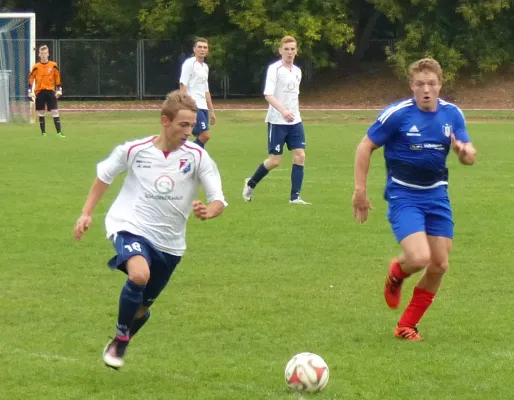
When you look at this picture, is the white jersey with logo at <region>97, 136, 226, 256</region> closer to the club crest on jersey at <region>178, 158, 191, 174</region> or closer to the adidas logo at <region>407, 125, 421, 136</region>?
the club crest on jersey at <region>178, 158, 191, 174</region>

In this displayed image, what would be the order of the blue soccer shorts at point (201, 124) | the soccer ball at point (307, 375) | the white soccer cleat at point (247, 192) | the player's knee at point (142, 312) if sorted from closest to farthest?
the soccer ball at point (307, 375) < the player's knee at point (142, 312) < the white soccer cleat at point (247, 192) < the blue soccer shorts at point (201, 124)

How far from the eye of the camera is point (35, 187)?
1473 centimetres

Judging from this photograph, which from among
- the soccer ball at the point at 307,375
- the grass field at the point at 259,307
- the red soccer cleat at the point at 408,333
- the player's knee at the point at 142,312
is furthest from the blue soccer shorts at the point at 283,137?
the soccer ball at the point at 307,375

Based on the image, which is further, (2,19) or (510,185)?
(2,19)

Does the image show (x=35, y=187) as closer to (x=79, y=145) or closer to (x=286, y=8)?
(x=79, y=145)

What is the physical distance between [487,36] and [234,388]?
3558 centimetres

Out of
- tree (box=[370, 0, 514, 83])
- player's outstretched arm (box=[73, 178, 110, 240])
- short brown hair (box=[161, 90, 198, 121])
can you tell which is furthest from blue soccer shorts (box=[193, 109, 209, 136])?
tree (box=[370, 0, 514, 83])

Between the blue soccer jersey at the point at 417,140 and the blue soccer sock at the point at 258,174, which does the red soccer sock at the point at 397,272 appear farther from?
the blue soccer sock at the point at 258,174

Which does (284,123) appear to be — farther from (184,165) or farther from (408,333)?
(184,165)

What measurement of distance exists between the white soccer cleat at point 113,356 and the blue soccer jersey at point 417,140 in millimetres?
2043

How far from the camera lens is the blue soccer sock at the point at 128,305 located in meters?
5.74

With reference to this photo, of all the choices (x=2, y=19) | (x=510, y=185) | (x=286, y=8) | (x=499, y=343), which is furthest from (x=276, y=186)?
(x=286, y=8)

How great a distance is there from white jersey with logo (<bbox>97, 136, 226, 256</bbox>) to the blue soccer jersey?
123 cm

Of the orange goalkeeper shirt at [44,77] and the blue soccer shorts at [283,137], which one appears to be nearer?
the blue soccer shorts at [283,137]
